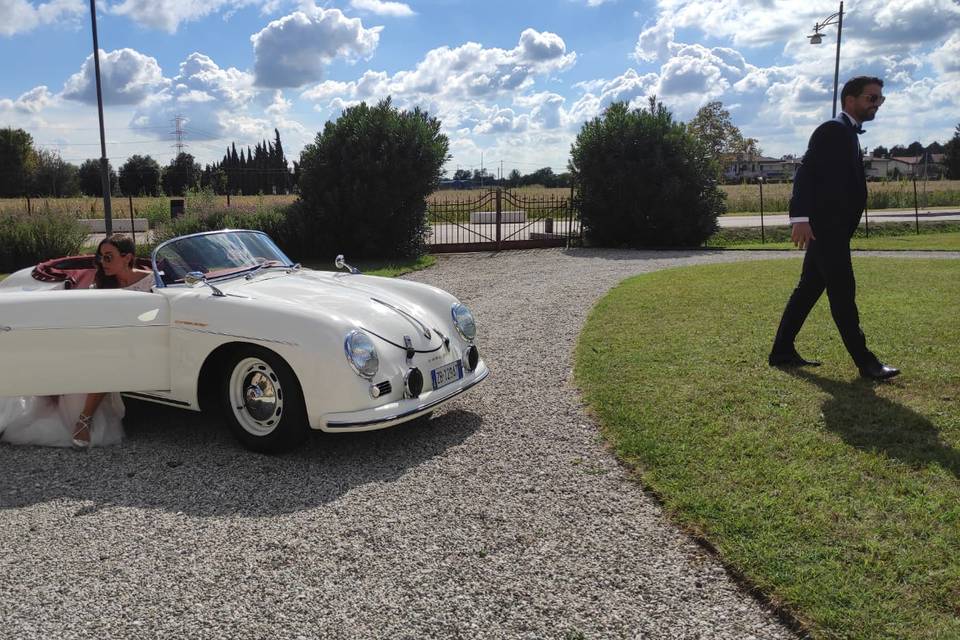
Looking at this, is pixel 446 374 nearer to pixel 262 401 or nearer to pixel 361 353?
pixel 361 353

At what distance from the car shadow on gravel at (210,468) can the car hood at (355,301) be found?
712 mm

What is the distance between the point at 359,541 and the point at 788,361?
14.1 feet

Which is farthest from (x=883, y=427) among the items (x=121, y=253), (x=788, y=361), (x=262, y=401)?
(x=121, y=253)

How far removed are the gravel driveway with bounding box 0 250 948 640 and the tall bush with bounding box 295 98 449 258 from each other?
11.8 m

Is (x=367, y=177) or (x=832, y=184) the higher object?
(x=367, y=177)

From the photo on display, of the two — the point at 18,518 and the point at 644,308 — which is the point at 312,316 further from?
the point at 644,308

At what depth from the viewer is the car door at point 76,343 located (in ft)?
15.0

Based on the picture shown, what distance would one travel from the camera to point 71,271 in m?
5.77

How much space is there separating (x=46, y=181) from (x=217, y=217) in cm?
5677

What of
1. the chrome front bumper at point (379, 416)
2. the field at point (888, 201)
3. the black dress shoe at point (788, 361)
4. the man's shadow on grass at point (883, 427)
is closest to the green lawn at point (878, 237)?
the field at point (888, 201)

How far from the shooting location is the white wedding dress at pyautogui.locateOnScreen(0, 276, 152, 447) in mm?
4871

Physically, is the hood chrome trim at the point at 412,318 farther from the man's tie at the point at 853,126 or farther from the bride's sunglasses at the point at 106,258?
the man's tie at the point at 853,126

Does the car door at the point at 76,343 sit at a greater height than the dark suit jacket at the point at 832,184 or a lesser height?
lesser

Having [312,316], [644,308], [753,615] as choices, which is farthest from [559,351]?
[753,615]
